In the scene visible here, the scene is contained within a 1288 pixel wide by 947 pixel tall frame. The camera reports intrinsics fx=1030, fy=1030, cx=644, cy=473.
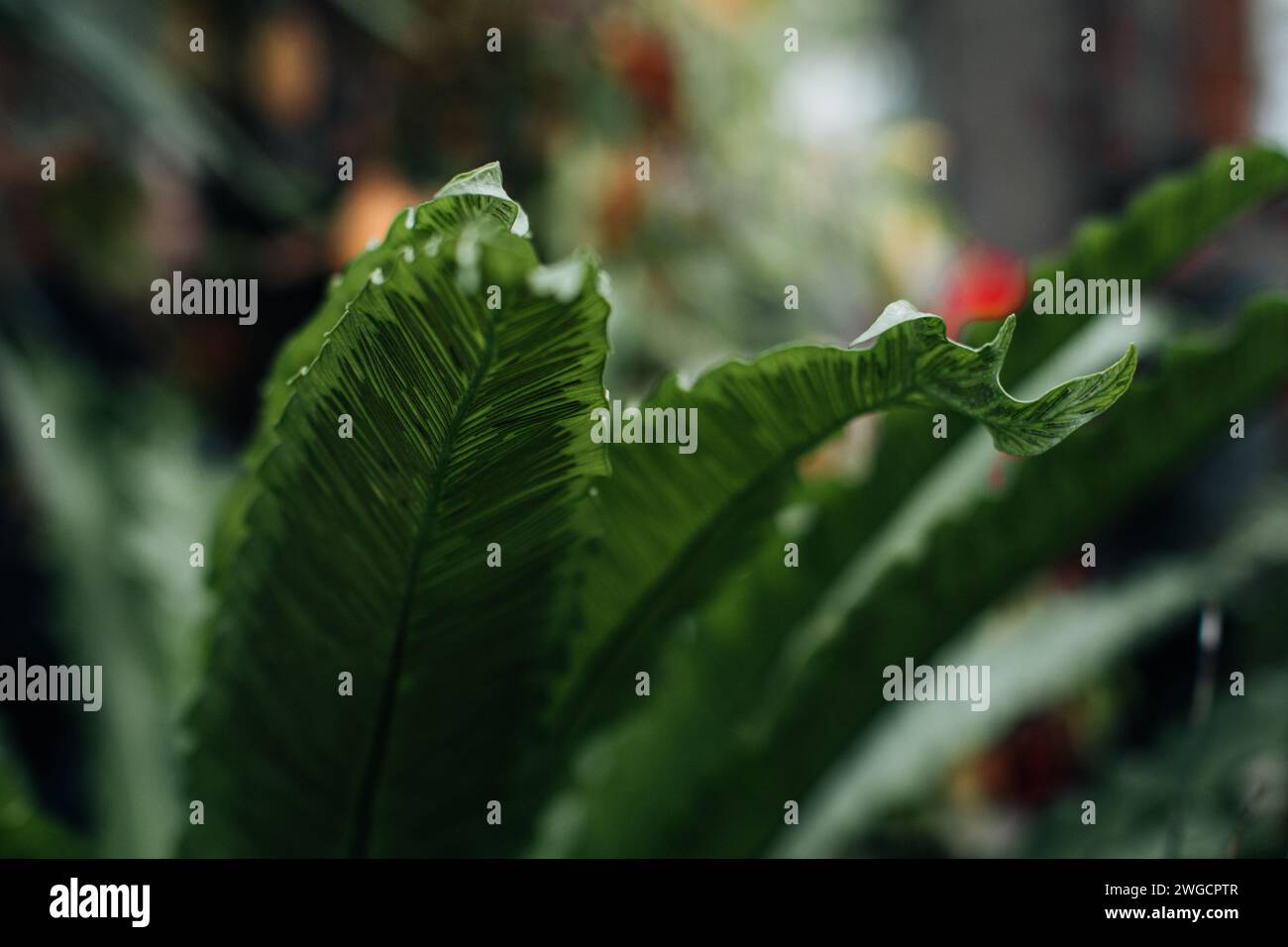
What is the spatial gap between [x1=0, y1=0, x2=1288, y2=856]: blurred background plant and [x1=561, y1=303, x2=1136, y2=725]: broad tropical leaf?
8cm

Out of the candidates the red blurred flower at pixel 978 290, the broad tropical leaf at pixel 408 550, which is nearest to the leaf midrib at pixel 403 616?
the broad tropical leaf at pixel 408 550

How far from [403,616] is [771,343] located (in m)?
1.09

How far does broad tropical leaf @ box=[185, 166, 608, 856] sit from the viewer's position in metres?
0.28

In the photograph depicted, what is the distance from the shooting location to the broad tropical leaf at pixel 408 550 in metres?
0.28

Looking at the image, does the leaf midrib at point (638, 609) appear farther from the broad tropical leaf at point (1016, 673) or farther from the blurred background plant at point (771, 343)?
the broad tropical leaf at point (1016, 673)

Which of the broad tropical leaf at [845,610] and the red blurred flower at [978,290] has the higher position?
the red blurred flower at [978,290]

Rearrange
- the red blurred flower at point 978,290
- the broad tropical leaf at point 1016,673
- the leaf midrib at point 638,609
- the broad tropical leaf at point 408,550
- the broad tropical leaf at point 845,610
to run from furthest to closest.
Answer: the red blurred flower at point 978,290
the broad tropical leaf at point 1016,673
the broad tropical leaf at point 845,610
the leaf midrib at point 638,609
the broad tropical leaf at point 408,550

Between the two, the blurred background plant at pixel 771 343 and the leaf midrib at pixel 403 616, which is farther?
the blurred background plant at pixel 771 343

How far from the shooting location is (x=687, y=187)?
1305 mm

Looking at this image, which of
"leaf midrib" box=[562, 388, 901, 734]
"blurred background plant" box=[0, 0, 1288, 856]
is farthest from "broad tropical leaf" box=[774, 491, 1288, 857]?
"leaf midrib" box=[562, 388, 901, 734]

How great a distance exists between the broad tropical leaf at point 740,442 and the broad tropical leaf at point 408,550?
6 cm

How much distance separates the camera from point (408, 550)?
372mm
